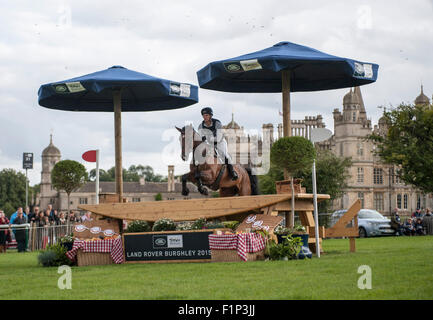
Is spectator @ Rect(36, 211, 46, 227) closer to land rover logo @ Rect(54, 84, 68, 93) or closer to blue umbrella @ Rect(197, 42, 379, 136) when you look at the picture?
land rover logo @ Rect(54, 84, 68, 93)

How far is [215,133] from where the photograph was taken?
44.0 ft

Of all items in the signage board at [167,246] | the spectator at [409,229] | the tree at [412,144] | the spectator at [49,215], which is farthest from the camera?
the tree at [412,144]

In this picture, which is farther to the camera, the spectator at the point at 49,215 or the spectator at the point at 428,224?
the spectator at the point at 428,224

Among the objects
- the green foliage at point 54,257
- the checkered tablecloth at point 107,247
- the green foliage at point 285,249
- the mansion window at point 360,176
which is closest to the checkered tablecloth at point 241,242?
the green foliage at point 285,249

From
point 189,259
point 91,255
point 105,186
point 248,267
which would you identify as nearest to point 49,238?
point 91,255

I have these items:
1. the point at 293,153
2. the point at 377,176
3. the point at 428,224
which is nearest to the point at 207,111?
the point at 293,153

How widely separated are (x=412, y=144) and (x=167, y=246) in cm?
2831

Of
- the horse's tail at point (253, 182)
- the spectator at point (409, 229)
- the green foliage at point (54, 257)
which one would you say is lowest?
the spectator at point (409, 229)

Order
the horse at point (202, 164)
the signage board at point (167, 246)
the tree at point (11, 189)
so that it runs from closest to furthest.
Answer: the signage board at point (167, 246)
the horse at point (202, 164)
the tree at point (11, 189)

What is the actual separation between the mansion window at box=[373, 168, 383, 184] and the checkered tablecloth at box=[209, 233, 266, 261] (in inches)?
3081

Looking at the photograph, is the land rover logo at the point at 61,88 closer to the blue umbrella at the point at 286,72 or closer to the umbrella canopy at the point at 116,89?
the umbrella canopy at the point at 116,89

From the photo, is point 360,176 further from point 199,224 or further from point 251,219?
point 251,219

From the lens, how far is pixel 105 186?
127750 mm

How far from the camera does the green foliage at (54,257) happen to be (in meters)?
13.4
